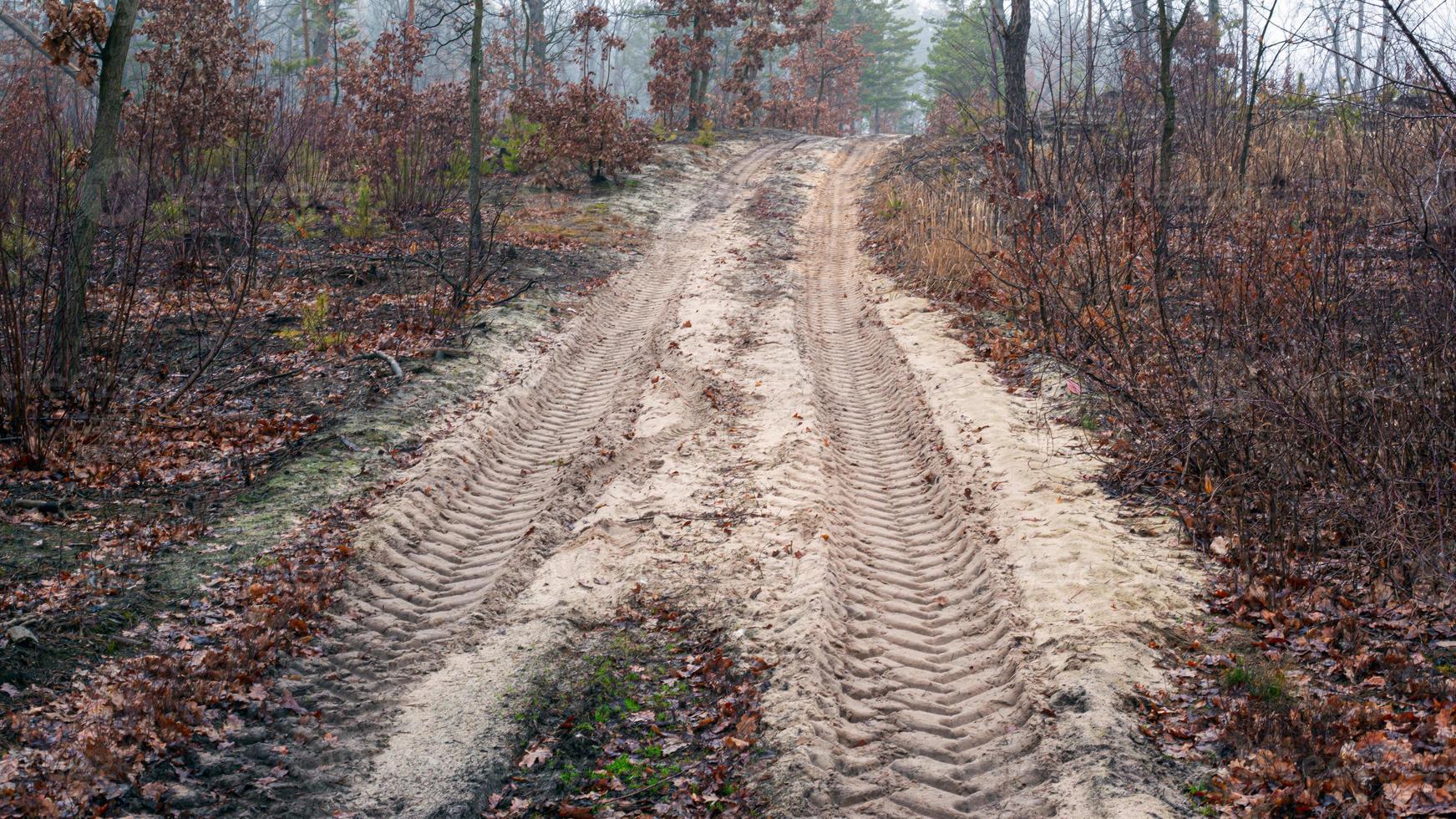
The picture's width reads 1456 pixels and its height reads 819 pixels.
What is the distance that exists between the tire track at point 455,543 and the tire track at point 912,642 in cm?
205

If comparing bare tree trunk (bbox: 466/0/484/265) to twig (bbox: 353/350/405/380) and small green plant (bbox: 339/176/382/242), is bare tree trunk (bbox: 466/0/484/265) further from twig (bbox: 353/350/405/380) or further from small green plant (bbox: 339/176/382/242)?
twig (bbox: 353/350/405/380)

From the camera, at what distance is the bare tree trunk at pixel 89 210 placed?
7688 mm

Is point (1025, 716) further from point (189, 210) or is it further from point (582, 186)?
point (582, 186)

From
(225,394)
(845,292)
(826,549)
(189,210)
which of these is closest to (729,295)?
(845,292)

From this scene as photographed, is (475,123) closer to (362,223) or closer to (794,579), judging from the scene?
(362,223)

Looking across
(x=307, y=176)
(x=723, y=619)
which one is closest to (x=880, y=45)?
(x=307, y=176)

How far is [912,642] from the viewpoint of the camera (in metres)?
5.28

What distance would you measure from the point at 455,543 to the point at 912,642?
11.0ft

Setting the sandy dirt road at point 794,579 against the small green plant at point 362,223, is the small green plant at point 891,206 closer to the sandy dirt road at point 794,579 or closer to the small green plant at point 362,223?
the sandy dirt road at point 794,579

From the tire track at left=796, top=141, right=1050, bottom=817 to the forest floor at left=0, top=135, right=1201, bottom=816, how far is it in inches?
0.8

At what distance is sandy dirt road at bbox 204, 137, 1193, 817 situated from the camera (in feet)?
13.9

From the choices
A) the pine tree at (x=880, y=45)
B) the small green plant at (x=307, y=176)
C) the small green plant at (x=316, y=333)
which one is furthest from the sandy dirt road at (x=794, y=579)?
the pine tree at (x=880, y=45)

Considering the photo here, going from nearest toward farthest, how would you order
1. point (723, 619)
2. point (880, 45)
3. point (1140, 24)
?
point (723, 619)
point (1140, 24)
point (880, 45)

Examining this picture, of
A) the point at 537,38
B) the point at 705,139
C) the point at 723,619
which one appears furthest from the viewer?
the point at 537,38
